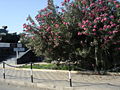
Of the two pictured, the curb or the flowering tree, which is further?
the flowering tree

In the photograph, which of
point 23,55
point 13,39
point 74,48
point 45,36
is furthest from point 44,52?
point 13,39

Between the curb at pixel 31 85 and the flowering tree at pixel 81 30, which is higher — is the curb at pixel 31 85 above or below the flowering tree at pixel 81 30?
below

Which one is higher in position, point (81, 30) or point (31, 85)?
point (81, 30)

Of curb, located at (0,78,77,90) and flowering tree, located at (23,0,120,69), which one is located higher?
flowering tree, located at (23,0,120,69)

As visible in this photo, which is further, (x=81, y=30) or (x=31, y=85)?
(x=81, y=30)

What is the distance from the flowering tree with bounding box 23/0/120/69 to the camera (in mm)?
11188

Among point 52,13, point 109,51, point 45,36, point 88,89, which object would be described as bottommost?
point 88,89

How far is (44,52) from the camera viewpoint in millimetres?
13797

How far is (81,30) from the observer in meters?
12.0

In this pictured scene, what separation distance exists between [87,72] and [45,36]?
313 centimetres

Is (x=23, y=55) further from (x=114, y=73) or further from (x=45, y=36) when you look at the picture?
(x=114, y=73)

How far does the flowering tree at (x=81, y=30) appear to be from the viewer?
1119cm

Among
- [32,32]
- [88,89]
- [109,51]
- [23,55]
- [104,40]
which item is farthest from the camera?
[23,55]

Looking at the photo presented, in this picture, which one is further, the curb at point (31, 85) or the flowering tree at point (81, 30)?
the flowering tree at point (81, 30)
